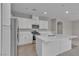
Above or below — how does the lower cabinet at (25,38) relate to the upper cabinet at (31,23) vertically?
below

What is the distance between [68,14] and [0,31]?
3.60 ft

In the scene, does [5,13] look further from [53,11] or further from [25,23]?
[53,11]

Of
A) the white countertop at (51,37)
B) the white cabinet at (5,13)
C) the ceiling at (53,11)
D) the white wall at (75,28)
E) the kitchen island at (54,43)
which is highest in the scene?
the ceiling at (53,11)

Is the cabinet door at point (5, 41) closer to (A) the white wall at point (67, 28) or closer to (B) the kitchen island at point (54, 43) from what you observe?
(B) the kitchen island at point (54, 43)

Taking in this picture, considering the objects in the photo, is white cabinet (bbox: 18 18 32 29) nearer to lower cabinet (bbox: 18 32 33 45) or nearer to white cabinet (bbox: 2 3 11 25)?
lower cabinet (bbox: 18 32 33 45)

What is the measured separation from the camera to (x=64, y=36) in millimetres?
1510

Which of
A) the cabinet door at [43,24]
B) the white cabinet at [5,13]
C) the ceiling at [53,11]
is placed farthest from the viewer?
the cabinet door at [43,24]

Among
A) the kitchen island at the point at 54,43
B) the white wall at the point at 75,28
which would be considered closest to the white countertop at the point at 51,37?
the kitchen island at the point at 54,43

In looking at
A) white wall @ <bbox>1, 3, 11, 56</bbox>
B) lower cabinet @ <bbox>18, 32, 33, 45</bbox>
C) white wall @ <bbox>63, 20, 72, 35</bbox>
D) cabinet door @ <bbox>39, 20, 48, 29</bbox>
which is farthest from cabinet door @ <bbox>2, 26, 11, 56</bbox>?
white wall @ <bbox>63, 20, 72, 35</bbox>

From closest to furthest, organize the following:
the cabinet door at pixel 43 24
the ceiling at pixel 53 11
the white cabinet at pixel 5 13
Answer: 1. the white cabinet at pixel 5 13
2. the ceiling at pixel 53 11
3. the cabinet door at pixel 43 24

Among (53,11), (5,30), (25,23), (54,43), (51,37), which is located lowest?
(54,43)

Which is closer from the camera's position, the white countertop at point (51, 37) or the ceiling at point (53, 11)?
the ceiling at point (53, 11)

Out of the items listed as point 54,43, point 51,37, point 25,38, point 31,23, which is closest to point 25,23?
point 31,23

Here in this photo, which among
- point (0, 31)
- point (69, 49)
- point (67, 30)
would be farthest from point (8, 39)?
Answer: point (69, 49)
